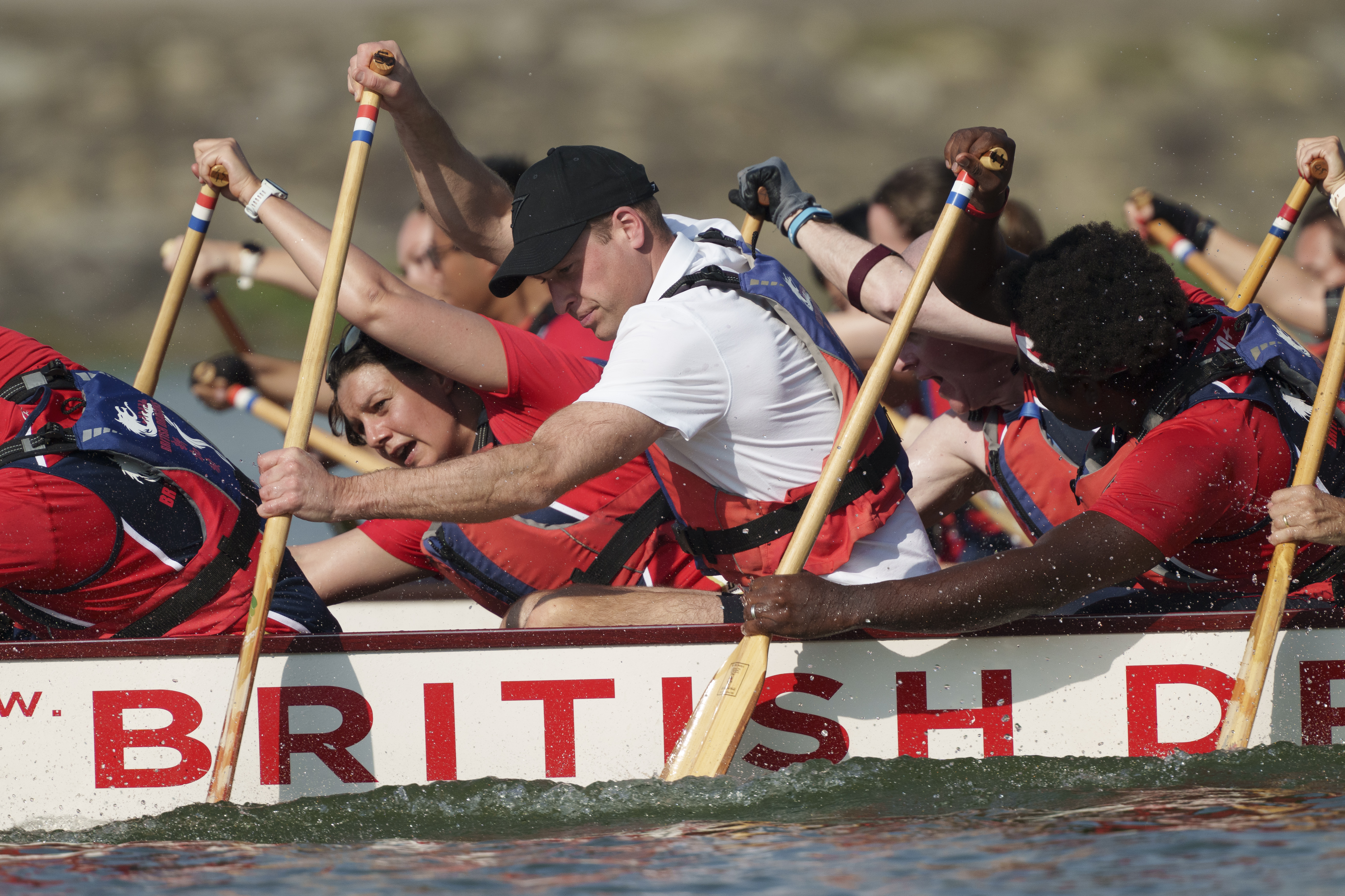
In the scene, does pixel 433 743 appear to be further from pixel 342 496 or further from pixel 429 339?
pixel 429 339

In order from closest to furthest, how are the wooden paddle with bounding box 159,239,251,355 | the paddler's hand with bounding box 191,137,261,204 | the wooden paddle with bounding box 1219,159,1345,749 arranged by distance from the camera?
→ the wooden paddle with bounding box 1219,159,1345,749 → the paddler's hand with bounding box 191,137,261,204 → the wooden paddle with bounding box 159,239,251,355

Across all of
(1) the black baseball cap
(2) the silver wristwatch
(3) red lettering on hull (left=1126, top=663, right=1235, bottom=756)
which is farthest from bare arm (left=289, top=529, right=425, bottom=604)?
(3) red lettering on hull (left=1126, top=663, right=1235, bottom=756)

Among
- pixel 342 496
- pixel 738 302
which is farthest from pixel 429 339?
pixel 738 302

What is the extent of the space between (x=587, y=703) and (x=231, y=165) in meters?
2.02

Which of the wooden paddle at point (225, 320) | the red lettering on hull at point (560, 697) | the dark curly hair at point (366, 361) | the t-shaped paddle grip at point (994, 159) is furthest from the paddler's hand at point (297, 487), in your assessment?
the wooden paddle at point (225, 320)

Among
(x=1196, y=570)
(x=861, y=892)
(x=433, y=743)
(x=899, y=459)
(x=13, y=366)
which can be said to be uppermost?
(x=13, y=366)

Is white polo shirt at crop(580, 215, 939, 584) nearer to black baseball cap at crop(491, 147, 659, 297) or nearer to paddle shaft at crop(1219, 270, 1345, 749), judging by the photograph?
black baseball cap at crop(491, 147, 659, 297)

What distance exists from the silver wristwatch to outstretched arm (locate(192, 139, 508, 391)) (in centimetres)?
15

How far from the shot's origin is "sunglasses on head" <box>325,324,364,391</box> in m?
4.68

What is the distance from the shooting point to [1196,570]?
4301 mm

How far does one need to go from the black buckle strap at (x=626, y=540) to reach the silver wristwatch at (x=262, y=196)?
1.41m

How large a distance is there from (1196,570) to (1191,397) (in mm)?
667

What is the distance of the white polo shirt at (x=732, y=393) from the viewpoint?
3678mm

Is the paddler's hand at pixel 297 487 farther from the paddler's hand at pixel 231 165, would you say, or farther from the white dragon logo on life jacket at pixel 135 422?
the paddler's hand at pixel 231 165
